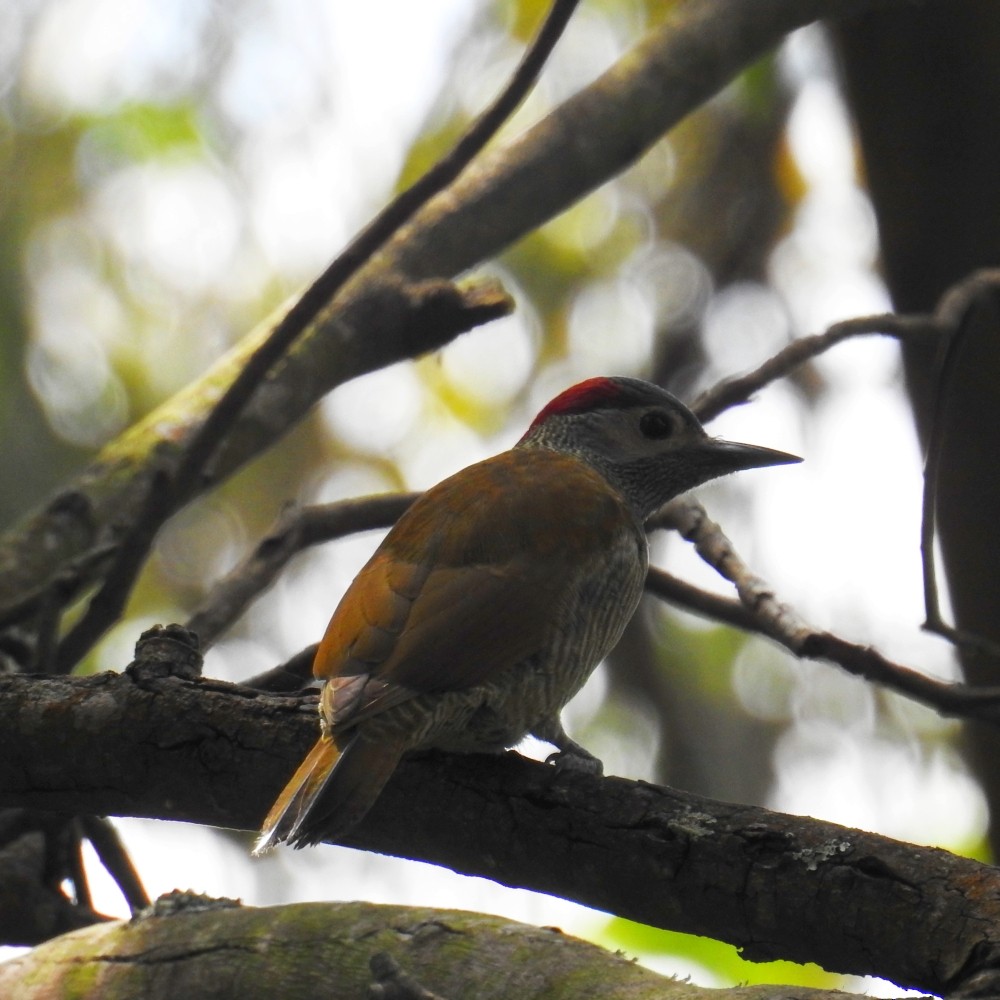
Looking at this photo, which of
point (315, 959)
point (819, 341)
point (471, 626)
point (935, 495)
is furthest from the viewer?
point (819, 341)

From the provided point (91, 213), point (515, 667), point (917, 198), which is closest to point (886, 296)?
point (917, 198)

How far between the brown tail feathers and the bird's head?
2.10 m

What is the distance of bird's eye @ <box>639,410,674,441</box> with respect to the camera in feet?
16.9

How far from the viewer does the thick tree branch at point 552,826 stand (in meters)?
2.54

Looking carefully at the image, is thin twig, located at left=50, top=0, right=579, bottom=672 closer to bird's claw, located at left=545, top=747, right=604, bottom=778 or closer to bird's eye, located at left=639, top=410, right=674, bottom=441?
bird's claw, located at left=545, top=747, right=604, bottom=778

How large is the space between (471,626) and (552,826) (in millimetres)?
756

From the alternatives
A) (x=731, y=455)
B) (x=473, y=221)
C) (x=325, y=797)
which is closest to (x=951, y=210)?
(x=731, y=455)

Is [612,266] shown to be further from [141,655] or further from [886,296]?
[141,655]

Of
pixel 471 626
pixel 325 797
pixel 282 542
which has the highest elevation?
pixel 282 542

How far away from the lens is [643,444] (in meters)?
5.18

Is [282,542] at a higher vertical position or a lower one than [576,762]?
higher

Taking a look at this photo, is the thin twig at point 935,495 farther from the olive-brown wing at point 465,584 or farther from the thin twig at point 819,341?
the olive-brown wing at point 465,584

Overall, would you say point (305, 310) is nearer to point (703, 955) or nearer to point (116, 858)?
point (116, 858)

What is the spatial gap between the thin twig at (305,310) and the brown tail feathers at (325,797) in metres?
1.23
